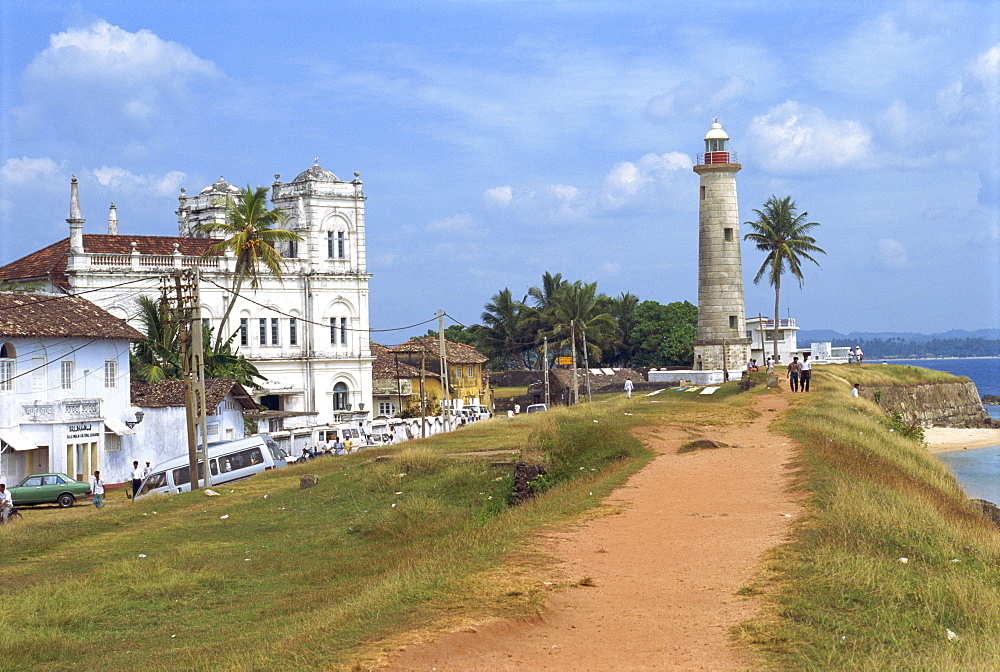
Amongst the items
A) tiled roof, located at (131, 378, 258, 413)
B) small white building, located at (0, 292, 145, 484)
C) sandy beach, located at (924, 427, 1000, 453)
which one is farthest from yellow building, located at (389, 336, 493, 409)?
small white building, located at (0, 292, 145, 484)

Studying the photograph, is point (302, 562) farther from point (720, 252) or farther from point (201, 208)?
point (201, 208)

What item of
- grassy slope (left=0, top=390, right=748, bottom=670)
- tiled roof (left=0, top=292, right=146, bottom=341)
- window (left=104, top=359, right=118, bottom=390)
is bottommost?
grassy slope (left=0, top=390, right=748, bottom=670)

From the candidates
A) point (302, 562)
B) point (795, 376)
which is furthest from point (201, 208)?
point (302, 562)

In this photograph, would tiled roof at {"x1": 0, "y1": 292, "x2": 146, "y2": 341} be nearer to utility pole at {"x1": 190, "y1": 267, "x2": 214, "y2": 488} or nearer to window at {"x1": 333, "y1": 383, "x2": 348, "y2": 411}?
utility pole at {"x1": 190, "y1": 267, "x2": 214, "y2": 488}

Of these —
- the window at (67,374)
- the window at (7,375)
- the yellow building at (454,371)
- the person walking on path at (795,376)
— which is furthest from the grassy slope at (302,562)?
the yellow building at (454,371)

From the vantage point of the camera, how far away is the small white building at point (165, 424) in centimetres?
4150

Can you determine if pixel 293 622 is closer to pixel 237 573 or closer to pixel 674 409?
pixel 237 573

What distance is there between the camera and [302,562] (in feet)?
54.4

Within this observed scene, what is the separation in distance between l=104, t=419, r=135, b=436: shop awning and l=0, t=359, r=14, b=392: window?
4.03 meters

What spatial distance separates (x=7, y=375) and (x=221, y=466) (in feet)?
32.9

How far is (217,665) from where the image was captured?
941 cm

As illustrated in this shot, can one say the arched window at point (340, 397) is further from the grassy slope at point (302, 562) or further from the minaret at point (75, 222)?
the grassy slope at point (302, 562)

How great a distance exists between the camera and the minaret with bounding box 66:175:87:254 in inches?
2203

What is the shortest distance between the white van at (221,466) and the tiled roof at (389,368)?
36.6 meters
